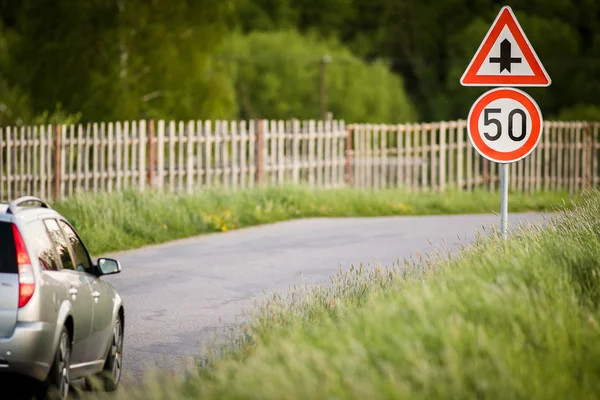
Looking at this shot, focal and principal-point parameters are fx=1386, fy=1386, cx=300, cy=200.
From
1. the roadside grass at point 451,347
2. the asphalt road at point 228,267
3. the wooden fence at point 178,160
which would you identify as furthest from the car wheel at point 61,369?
the wooden fence at point 178,160

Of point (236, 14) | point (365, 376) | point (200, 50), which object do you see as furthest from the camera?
point (236, 14)

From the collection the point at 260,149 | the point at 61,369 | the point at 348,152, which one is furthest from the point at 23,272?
the point at 348,152

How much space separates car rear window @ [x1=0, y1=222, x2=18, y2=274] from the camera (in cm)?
782

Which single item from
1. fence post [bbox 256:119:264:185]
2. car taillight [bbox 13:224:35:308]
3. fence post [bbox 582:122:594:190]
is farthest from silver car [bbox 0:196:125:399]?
fence post [bbox 582:122:594:190]

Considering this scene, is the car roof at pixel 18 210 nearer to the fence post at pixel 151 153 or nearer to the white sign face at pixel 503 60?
the white sign face at pixel 503 60

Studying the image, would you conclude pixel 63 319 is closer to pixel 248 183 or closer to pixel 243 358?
pixel 243 358

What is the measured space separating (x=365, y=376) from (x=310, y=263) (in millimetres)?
10923

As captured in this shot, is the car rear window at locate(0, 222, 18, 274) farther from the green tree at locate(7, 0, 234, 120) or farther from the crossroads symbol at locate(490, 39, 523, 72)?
the green tree at locate(7, 0, 234, 120)

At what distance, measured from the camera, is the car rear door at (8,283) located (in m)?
7.66

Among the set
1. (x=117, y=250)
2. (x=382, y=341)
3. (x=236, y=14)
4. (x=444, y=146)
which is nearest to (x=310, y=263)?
(x=117, y=250)

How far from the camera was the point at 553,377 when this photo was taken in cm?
612

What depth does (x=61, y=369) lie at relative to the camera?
26.4ft

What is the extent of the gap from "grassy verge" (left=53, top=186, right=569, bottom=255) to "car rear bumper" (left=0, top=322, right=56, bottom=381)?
32.7 feet

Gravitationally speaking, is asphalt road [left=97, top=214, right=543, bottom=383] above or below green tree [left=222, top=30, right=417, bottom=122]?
above
